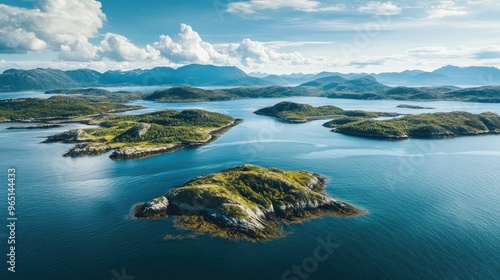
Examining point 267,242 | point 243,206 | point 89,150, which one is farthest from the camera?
point 89,150

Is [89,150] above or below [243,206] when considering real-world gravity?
below

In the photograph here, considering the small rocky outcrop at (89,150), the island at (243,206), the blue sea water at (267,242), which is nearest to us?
the blue sea water at (267,242)

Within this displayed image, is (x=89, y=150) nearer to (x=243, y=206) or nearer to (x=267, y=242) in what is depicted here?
(x=243, y=206)

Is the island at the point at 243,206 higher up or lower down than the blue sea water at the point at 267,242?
higher up

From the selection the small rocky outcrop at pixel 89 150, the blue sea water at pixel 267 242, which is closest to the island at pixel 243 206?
the blue sea water at pixel 267 242

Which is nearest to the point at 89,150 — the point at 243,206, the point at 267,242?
the point at 243,206

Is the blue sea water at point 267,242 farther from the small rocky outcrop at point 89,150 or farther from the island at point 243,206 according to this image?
the small rocky outcrop at point 89,150

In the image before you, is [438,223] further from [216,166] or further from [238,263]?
[216,166]

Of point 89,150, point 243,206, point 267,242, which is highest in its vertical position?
point 243,206

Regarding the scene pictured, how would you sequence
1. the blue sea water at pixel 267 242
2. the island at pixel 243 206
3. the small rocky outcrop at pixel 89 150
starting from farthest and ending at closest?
the small rocky outcrop at pixel 89 150 < the island at pixel 243 206 < the blue sea water at pixel 267 242
